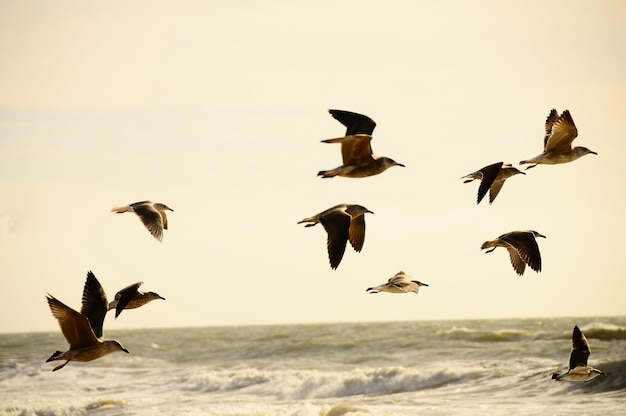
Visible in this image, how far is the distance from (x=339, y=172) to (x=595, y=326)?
21.5 meters

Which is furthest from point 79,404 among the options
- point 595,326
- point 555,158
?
point 595,326

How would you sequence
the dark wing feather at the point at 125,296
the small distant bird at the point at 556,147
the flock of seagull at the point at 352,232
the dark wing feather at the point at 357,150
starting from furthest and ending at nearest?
the small distant bird at the point at 556,147 → the dark wing feather at the point at 357,150 → the dark wing feather at the point at 125,296 → the flock of seagull at the point at 352,232

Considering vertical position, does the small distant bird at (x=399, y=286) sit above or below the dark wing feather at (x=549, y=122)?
below

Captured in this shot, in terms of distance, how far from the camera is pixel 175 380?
25672 mm

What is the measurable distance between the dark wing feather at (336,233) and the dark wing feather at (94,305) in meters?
2.60

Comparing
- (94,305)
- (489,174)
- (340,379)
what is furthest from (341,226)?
(340,379)

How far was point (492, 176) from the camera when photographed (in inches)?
462

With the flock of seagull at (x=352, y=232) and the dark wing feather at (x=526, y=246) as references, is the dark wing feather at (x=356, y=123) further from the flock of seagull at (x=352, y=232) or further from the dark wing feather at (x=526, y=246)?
the dark wing feather at (x=526, y=246)

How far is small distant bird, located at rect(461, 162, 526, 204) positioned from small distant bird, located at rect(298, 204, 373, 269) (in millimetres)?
1370

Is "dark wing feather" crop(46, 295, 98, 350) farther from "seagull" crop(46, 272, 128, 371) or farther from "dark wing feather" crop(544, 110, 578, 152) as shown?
"dark wing feather" crop(544, 110, 578, 152)

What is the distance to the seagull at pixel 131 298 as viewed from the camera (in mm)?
11375

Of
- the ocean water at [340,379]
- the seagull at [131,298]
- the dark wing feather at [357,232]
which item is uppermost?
the dark wing feather at [357,232]

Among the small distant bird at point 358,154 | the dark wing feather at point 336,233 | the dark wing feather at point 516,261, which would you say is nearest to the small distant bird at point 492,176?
the dark wing feather at point 516,261

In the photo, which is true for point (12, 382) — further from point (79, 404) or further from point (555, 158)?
point (555, 158)
